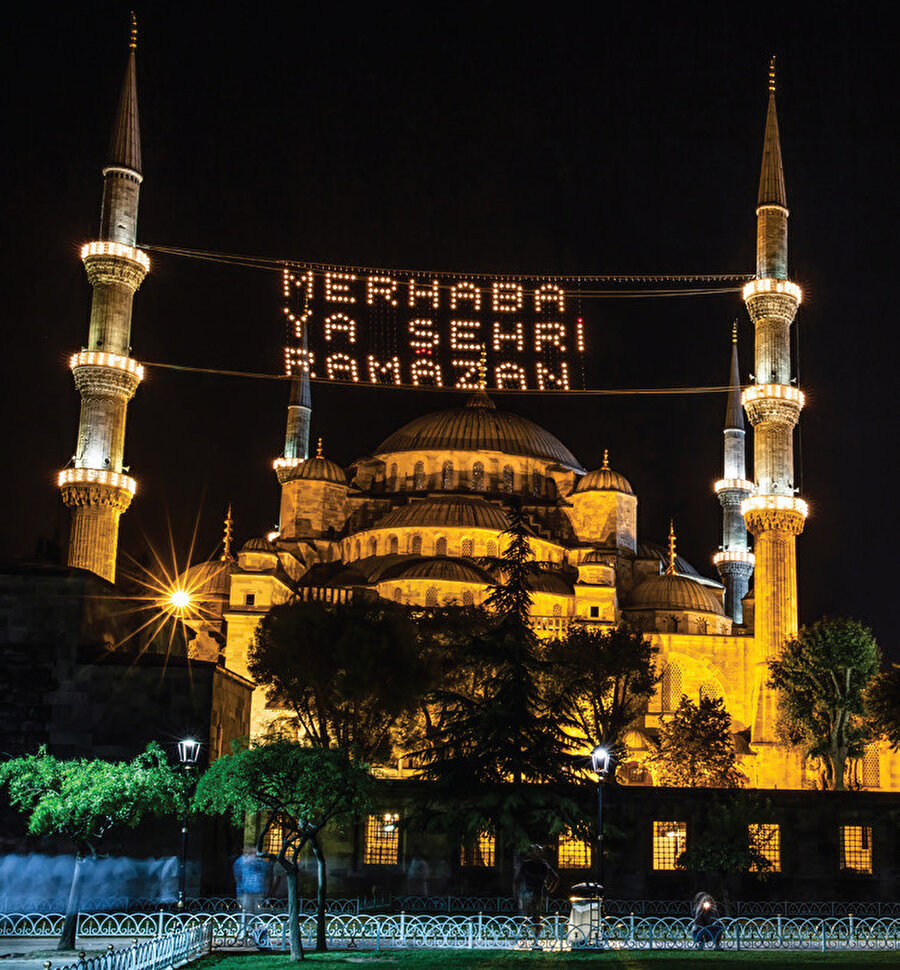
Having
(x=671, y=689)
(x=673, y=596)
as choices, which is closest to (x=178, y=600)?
(x=671, y=689)

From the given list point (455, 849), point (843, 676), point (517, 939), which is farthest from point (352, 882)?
A: point (843, 676)

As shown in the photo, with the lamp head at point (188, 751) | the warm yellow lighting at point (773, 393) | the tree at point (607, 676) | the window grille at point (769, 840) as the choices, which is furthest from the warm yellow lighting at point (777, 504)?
the lamp head at point (188, 751)

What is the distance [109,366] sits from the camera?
4909 cm

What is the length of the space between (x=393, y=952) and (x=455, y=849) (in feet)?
34.6

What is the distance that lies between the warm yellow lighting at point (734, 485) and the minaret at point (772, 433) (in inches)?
575

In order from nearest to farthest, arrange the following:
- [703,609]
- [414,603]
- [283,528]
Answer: [414,603], [703,609], [283,528]

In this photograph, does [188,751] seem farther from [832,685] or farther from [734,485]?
[734,485]

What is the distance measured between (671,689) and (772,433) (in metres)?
10.0

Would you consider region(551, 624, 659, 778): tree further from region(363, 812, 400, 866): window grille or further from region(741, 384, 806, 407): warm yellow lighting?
region(741, 384, 806, 407): warm yellow lighting

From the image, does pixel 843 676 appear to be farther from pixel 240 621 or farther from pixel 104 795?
pixel 104 795

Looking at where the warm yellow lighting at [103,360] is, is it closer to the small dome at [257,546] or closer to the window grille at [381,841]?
the small dome at [257,546]

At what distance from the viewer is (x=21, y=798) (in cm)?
2556

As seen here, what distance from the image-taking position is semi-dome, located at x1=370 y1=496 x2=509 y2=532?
188 ft

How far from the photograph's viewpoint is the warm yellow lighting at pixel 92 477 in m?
47.9
